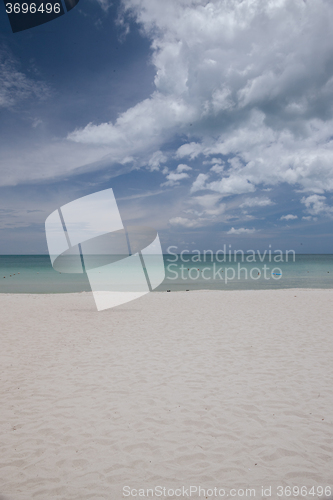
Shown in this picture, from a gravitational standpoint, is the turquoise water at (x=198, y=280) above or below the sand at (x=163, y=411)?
below

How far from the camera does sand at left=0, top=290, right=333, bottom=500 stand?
9.89 feet

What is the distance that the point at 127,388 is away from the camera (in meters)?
5.02

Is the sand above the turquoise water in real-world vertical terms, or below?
above

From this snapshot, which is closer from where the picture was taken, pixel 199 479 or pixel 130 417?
pixel 199 479

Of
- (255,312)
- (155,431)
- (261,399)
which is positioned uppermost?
(155,431)

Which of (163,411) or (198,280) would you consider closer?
(163,411)

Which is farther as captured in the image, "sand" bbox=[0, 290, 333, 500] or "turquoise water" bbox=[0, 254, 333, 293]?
"turquoise water" bbox=[0, 254, 333, 293]

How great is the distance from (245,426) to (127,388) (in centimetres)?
212

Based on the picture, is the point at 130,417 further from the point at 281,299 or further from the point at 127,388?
the point at 281,299

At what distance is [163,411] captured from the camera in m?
4.26

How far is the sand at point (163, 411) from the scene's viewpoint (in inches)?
119

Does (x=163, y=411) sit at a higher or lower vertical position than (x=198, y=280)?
higher

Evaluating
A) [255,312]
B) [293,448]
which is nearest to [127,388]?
[293,448]

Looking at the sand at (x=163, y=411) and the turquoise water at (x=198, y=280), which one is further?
the turquoise water at (x=198, y=280)
